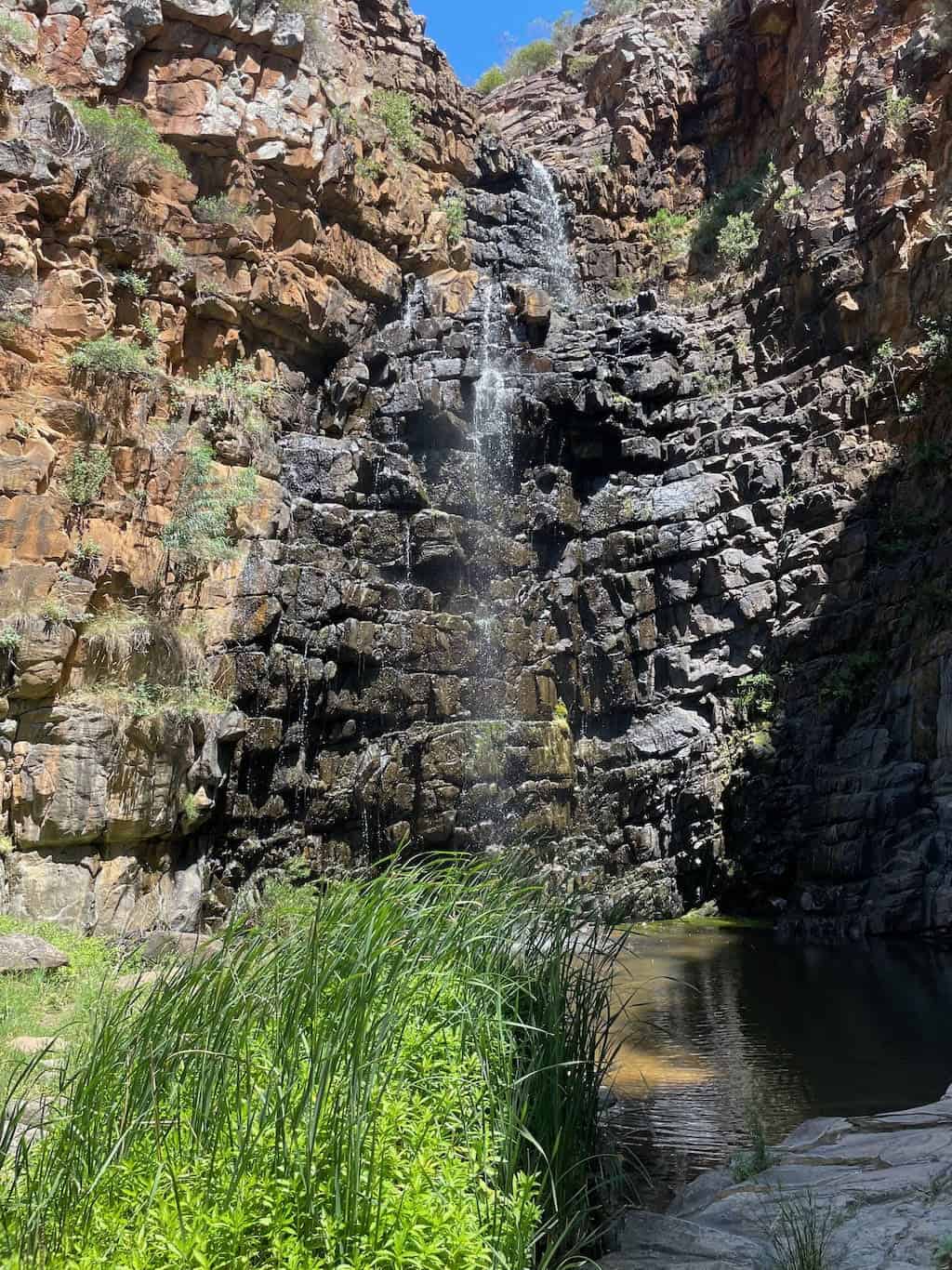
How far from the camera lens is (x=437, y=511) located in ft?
65.8

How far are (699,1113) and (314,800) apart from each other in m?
11.1

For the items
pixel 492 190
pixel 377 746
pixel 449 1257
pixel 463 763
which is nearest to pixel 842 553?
pixel 463 763

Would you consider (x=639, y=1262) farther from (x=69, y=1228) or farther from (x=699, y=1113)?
(x=699, y=1113)

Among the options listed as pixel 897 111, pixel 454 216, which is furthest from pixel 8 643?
pixel 897 111

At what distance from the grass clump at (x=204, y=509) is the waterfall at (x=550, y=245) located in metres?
11.6

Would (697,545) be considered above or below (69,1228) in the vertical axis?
above

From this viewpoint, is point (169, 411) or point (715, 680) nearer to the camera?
point (169, 411)

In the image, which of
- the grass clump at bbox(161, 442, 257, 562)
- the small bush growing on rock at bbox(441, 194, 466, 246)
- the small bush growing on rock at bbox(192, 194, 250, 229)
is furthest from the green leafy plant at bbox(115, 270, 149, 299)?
the small bush growing on rock at bbox(441, 194, 466, 246)

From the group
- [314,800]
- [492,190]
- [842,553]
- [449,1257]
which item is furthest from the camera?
[492,190]

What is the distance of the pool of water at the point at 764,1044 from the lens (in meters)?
7.00

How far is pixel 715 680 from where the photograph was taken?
1941 cm

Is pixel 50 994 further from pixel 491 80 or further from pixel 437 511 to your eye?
pixel 491 80

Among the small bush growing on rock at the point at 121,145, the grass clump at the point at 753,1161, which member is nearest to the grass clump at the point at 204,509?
the small bush growing on rock at the point at 121,145

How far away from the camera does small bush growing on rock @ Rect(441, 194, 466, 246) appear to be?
25.2 metres
